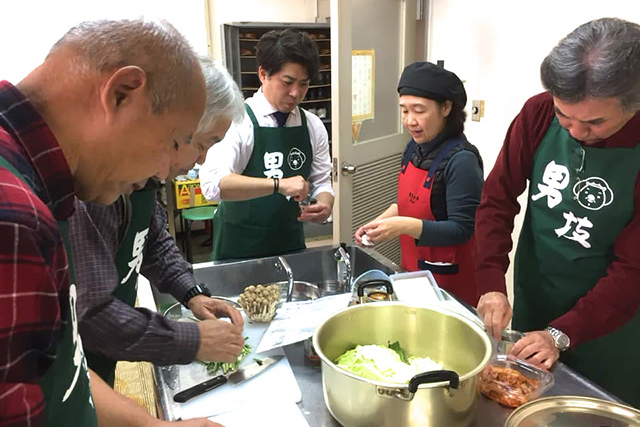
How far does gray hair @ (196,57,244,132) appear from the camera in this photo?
45.4 inches

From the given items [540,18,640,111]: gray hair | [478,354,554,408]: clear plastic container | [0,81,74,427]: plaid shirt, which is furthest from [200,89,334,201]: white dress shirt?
[0,81,74,427]: plaid shirt

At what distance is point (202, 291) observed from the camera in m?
1.35

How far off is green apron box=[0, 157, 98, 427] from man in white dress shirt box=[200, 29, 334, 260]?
3.96 ft

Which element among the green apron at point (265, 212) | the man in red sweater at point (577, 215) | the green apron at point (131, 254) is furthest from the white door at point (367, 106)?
the green apron at point (131, 254)

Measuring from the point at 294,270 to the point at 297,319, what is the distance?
0.46 metres

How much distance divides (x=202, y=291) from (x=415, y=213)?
0.86 meters

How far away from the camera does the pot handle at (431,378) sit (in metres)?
0.81

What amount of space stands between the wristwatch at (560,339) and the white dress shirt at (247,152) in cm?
110

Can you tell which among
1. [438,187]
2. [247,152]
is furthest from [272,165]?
[438,187]

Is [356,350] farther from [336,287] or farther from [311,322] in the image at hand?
[336,287]

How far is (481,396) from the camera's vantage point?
1.03 m

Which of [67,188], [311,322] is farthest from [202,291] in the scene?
[67,188]

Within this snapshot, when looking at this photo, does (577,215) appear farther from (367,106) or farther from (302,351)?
(367,106)

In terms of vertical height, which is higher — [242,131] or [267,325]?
[242,131]
